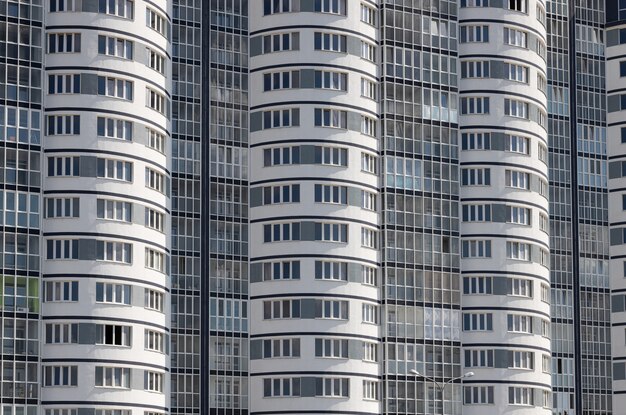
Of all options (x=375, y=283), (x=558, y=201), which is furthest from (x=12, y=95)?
(x=558, y=201)

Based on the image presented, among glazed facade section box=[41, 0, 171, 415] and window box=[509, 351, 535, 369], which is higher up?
glazed facade section box=[41, 0, 171, 415]

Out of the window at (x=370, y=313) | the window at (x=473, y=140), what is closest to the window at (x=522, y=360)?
the window at (x=370, y=313)

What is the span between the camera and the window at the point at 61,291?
119 metres

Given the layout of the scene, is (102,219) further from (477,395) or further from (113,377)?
(477,395)

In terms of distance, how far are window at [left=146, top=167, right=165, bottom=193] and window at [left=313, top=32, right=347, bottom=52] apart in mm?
16591

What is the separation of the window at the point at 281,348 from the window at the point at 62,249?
17781 millimetres

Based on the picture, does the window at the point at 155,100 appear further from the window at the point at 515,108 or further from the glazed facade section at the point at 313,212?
the window at the point at 515,108

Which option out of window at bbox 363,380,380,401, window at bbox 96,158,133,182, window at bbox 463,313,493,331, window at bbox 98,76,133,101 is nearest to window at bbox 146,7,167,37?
window at bbox 98,76,133,101

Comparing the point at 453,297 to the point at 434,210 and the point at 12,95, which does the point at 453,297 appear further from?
the point at 12,95

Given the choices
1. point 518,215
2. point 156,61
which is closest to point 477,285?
point 518,215

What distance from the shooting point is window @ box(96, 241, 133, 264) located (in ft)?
394

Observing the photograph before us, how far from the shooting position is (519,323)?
5394 inches

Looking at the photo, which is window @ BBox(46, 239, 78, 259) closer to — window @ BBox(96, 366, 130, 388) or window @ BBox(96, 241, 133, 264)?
window @ BBox(96, 241, 133, 264)

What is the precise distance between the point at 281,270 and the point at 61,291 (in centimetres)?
1840
